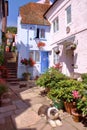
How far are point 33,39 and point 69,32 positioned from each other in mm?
4855

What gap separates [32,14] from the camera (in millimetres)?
A: 17406

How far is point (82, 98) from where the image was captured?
5531 millimetres

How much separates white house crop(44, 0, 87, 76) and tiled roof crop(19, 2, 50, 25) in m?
0.80

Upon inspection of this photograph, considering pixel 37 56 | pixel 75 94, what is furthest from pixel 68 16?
pixel 75 94

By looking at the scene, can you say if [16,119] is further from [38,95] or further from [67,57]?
[67,57]

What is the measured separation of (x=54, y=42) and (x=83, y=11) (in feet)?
18.9

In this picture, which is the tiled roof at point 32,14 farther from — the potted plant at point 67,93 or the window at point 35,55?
the potted plant at point 67,93

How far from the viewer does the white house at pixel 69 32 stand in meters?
10.8

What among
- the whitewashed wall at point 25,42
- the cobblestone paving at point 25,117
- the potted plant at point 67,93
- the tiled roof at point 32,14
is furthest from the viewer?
the tiled roof at point 32,14

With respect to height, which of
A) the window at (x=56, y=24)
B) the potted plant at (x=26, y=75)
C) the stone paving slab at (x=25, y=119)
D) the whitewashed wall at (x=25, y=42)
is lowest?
the stone paving slab at (x=25, y=119)

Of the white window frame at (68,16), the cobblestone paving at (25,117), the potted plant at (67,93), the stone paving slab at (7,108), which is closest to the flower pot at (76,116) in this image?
the cobblestone paving at (25,117)

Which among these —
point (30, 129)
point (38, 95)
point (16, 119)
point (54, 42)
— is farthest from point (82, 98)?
point (54, 42)

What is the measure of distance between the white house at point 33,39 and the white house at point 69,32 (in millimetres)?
750

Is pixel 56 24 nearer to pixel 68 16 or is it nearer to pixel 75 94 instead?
pixel 68 16
